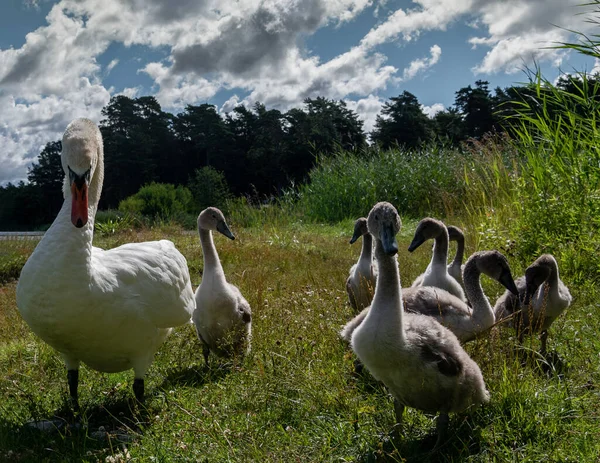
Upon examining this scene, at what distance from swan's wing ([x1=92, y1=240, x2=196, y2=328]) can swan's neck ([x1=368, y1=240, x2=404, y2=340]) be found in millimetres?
1627

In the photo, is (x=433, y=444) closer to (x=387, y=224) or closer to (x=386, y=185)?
(x=387, y=224)

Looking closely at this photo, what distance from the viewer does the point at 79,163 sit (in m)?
3.57

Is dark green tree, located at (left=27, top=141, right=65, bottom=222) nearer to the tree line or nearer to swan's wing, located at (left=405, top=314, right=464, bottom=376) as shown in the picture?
the tree line

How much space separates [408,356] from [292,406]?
1.01 meters

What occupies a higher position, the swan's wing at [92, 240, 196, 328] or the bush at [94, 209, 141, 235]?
the swan's wing at [92, 240, 196, 328]

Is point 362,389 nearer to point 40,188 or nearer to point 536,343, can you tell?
point 536,343

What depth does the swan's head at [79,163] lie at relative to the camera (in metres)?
3.49

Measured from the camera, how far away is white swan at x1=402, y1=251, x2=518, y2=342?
165 inches

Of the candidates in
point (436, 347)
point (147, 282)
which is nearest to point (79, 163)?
point (147, 282)

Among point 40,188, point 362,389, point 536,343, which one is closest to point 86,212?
point 362,389

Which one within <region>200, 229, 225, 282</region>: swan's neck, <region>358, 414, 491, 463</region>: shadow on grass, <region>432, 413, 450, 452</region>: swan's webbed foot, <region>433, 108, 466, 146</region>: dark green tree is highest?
<region>433, 108, 466, 146</region>: dark green tree

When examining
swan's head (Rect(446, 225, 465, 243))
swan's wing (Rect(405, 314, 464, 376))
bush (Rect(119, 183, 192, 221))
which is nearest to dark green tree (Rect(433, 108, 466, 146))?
bush (Rect(119, 183, 192, 221))

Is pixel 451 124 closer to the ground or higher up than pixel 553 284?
higher up

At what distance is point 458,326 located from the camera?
4195mm
